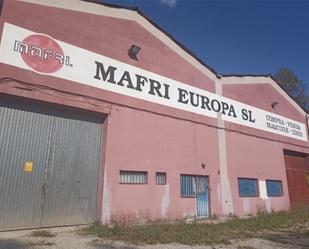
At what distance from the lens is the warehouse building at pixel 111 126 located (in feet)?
33.8

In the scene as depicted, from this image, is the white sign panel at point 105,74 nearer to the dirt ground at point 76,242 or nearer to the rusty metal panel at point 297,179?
the rusty metal panel at point 297,179

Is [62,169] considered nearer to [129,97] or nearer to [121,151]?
[121,151]

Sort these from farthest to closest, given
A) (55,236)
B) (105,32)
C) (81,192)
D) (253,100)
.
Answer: (253,100) → (105,32) → (81,192) → (55,236)

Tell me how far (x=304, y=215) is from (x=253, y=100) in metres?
7.63

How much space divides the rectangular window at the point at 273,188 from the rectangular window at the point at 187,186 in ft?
21.2

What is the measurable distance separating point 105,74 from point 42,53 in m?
2.64

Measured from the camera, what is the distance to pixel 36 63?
1082 centimetres

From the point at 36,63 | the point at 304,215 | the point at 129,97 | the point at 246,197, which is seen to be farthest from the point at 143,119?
the point at 304,215

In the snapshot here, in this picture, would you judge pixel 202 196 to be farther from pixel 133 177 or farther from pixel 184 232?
pixel 184 232

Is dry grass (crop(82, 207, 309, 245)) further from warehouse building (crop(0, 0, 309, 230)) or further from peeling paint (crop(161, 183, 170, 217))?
warehouse building (crop(0, 0, 309, 230))

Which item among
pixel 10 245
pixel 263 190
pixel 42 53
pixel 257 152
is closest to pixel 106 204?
pixel 10 245

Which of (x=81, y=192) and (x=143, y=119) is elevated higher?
(x=143, y=119)

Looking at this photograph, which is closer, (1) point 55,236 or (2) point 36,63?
(1) point 55,236

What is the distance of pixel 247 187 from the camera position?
1702 cm
